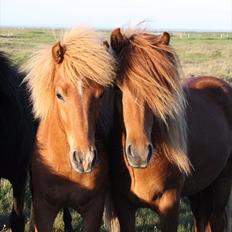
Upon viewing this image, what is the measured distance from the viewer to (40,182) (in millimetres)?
3230

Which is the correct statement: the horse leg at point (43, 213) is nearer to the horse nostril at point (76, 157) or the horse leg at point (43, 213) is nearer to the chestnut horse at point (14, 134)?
the horse nostril at point (76, 157)

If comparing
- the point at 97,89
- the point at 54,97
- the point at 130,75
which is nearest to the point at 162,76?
the point at 130,75

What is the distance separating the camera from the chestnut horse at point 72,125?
2.82 metres

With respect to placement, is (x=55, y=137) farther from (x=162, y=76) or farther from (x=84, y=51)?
(x=162, y=76)

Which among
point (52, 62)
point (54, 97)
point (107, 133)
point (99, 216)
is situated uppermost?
point (52, 62)

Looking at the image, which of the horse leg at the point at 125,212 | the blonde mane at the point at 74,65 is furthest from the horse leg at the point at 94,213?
the blonde mane at the point at 74,65

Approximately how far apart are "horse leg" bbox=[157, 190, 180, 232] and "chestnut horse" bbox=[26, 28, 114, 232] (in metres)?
0.43

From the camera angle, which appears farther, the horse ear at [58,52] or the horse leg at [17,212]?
the horse leg at [17,212]

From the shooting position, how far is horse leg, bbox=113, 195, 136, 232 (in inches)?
130

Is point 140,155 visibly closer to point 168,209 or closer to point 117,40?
point 168,209

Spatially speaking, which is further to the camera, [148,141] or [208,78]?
[208,78]

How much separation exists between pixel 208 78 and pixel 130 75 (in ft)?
6.09

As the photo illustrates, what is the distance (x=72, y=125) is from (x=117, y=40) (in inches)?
27.1

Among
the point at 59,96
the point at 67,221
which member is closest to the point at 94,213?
the point at 59,96
